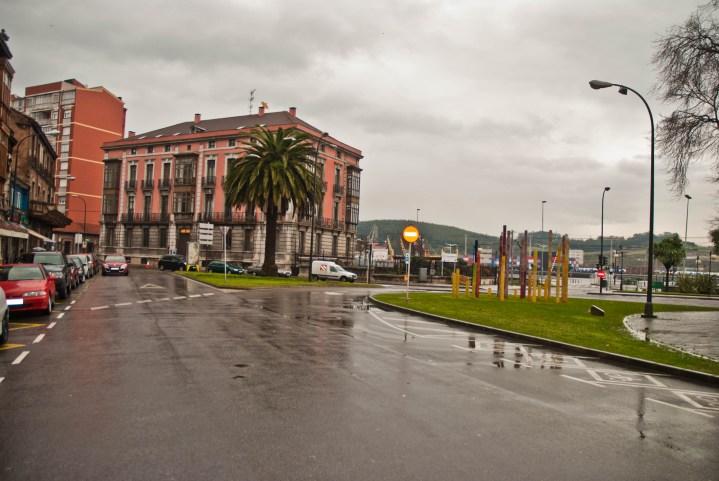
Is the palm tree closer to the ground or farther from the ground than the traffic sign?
farther from the ground

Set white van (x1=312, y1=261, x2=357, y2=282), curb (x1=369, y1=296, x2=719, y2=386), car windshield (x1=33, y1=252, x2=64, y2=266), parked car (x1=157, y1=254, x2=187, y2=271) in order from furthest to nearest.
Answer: parked car (x1=157, y1=254, x2=187, y2=271) → white van (x1=312, y1=261, x2=357, y2=282) → car windshield (x1=33, y1=252, x2=64, y2=266) → curb (x1=369, y1=296, x2=719, y2=386)

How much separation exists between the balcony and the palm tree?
2561 cm

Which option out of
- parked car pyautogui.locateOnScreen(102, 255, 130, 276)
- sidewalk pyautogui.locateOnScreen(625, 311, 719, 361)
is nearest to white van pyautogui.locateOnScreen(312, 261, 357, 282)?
parked car pyautogui.locateOnScreen(102, 255, 130, 276)

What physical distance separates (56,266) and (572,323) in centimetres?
1930

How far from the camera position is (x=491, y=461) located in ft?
16.5

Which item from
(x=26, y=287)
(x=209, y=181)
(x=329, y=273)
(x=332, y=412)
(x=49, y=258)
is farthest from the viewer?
(x=209, y=181)

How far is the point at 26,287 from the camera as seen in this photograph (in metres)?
15.4

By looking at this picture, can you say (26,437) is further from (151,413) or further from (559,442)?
(559,442)

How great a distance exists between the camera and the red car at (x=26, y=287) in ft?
49.2

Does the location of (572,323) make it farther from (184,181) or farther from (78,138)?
(78,138)

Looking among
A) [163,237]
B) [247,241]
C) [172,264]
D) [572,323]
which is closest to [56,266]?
[572,323]

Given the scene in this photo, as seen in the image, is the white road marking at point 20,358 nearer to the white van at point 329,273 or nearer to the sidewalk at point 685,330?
the sidewalk at point 685,330

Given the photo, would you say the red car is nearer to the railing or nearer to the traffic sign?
the traffic sign

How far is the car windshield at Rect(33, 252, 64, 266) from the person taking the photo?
76.8ft
